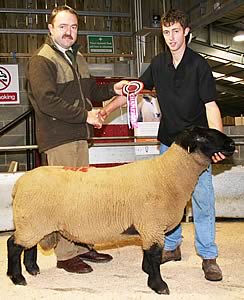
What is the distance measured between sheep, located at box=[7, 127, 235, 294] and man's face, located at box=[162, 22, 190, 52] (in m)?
0.65

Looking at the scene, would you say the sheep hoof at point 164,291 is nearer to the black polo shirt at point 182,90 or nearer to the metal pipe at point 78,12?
the black polo shirt at point 182,90

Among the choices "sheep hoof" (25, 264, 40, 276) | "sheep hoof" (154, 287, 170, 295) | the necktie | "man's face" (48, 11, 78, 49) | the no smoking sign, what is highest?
the no smoking sign

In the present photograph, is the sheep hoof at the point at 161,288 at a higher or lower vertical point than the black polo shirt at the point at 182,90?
lower

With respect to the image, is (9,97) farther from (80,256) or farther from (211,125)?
(211,125)

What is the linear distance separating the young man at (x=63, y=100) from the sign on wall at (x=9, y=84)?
178 inches

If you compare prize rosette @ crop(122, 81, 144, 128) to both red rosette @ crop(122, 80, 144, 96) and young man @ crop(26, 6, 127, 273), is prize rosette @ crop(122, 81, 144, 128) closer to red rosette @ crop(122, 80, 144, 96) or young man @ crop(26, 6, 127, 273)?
red rosette @ crop(122, 80, 144, 96)

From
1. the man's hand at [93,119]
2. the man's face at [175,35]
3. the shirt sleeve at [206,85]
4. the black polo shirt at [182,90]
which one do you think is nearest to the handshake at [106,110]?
the man's hand at [93,119]

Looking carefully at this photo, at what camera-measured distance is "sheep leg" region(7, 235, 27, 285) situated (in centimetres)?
343

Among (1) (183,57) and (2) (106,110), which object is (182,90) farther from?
(2) (106,110)

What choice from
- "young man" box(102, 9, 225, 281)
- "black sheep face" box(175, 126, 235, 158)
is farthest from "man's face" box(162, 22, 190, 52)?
"black sheep face" box(175, 126, 235, 158)

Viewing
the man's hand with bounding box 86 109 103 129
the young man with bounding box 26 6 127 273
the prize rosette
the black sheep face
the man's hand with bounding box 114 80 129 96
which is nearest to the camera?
the black sheep face

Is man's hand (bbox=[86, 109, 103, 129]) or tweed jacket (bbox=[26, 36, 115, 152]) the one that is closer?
tweed jacket (bbox=[26, 36, 115, 152])

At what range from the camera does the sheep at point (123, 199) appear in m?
3.21

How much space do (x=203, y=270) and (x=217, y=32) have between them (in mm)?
8193
